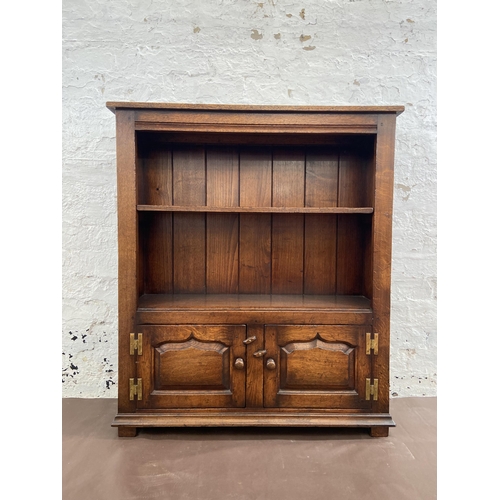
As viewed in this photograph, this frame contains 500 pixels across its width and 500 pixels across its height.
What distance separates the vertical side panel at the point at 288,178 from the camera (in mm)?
2137

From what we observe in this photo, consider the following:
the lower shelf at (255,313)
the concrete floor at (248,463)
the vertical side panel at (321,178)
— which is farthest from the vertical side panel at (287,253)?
the concrete floor at (248,463)

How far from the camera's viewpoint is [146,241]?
2123 mm

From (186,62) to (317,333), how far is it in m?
1.72

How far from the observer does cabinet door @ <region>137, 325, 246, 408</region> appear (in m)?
1.85

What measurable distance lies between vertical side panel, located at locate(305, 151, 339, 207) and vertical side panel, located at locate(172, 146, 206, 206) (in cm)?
61

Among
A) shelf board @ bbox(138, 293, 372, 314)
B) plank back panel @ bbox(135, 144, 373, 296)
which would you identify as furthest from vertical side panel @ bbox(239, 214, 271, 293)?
shelf board @ bbox(138, 293, 372, 314)

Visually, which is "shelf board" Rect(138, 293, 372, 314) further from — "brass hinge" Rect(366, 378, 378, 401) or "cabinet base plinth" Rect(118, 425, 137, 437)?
"cabinet base plinth" Rect(118, 425, 137, 437)

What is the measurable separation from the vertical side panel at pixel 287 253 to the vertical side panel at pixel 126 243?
30.9 inches

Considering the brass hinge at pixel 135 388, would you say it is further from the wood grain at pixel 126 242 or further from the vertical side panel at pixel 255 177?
the vertical side panel at pixel 255 177

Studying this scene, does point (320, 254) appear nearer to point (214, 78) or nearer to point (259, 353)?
point (259, 353)

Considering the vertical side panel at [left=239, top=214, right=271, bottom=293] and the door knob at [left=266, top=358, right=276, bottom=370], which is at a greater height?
the vertical side panel at [left=239, top=214, right=271, bottom=293]

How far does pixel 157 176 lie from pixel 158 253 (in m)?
0.44

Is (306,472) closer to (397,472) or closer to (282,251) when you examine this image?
(397,472)

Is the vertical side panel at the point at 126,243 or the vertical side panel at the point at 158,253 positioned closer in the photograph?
the vertical side panel at the point at 126,243
